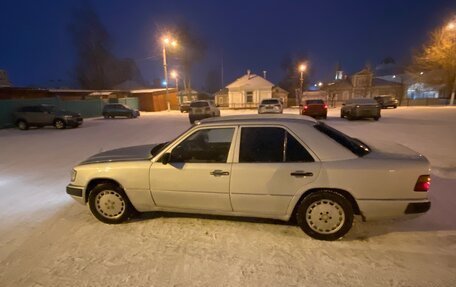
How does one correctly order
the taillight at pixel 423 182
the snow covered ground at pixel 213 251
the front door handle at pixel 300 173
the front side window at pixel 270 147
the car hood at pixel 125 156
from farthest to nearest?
the car hood at pixel 125 156 < the front side window at pixel 270 147 < the front door handle at pixel 300 173 < the taillight at pixel 423 182 < the snow covered ground at pixel 213 251

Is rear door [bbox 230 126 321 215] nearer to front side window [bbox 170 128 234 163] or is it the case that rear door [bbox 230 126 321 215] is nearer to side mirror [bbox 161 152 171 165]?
front side window [bbox 170 128 234 163]

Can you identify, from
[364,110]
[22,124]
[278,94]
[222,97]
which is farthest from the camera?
[222,97]

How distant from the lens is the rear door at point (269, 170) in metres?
3.11

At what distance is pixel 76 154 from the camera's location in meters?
8.83

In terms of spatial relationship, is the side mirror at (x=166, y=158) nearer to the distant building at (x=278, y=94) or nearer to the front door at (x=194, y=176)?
the front door at (x=194, y=176)

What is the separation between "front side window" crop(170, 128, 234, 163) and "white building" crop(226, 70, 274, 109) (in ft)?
121

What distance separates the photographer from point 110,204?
3.82 metres

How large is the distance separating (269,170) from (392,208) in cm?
148

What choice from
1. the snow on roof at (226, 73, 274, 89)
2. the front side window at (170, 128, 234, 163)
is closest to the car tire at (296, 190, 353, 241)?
the front side window at (170, 128, 234, 163)

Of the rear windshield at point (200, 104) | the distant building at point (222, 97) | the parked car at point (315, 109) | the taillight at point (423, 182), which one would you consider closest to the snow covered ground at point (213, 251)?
the taillight at point (423, 182)

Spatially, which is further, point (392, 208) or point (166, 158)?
point (166, 158)

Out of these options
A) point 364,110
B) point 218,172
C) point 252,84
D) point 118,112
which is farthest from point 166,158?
point 252,84

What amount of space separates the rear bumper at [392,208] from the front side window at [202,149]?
70.5 inches

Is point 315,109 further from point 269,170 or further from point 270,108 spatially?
point 269,170
